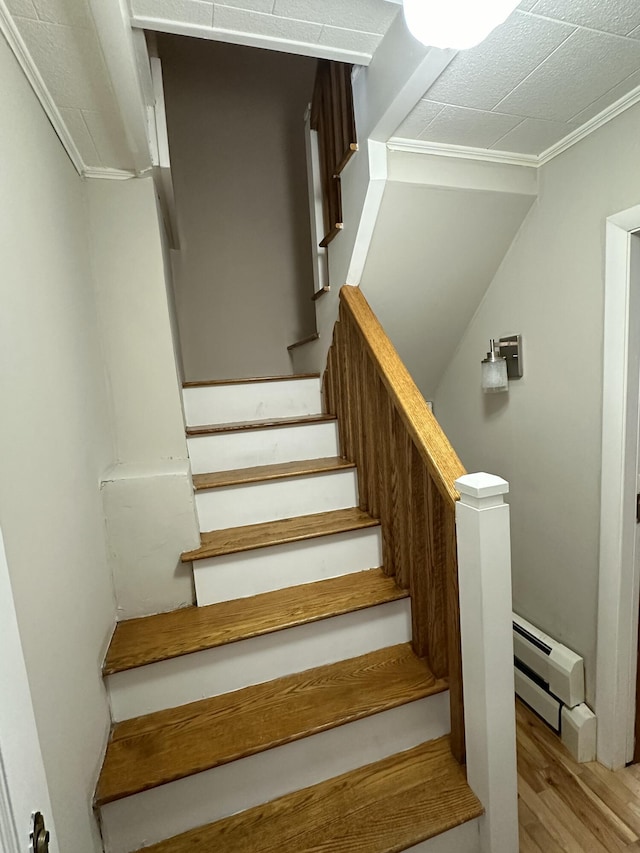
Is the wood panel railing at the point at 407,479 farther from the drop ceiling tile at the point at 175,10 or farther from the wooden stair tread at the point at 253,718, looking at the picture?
the drop ceiling tile at the point at 175,10

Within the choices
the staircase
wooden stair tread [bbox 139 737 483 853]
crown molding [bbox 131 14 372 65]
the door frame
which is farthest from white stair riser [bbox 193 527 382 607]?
crown molding [bbox 131 14 372 65]

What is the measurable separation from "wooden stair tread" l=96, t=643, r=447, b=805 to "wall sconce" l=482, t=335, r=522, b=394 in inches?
48.1

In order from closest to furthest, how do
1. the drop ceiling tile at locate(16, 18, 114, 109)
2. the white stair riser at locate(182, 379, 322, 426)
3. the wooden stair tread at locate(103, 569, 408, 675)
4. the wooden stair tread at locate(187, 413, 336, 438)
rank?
the drop ceiling tile at locate(16, 18, 114, 109)
the wooden stair tread at locate(103, 569, 408, 675)
the wooden stair tread at locate(187, 413, 336, 438)
the white stair riser at locate(182, 379, 322, 426)

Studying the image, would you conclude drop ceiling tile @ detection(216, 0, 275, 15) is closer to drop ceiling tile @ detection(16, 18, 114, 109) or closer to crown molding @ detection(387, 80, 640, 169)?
drop ceiling tile @ detection(16, 18, 114, 109)

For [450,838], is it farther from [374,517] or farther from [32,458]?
[32,458]

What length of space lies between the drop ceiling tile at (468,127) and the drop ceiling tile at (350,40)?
292 millimetres

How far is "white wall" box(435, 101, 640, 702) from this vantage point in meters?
1.46

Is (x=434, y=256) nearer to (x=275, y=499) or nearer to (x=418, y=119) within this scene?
(x=418, y=119)

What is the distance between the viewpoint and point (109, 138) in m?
1.27

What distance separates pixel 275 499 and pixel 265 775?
0.87 meters

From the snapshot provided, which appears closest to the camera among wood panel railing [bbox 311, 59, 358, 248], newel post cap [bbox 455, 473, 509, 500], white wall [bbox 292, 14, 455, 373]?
newel post cap [bbox 455, 473, 509, 500]

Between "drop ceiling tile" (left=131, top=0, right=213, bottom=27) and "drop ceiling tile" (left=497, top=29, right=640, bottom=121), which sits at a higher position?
"drop ceiling tile" (left=131, top=0, right=213, bottom=27)

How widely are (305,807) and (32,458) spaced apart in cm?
119

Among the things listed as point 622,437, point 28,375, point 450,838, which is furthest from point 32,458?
point 622,437
